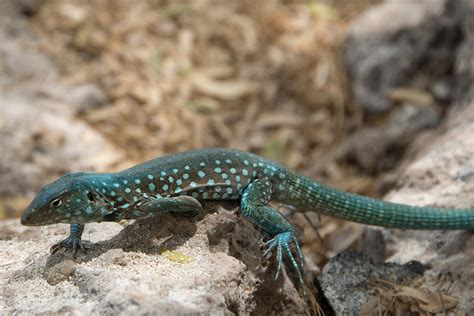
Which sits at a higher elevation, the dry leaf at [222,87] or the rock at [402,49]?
the rock at [402,49]

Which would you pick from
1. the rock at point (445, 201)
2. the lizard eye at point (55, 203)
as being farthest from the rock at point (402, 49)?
the lizard eye at point (55, 203)

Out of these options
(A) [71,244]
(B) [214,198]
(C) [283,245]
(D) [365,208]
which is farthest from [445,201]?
(A) [71,244]

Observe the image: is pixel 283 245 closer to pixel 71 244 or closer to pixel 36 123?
pixel 71 244

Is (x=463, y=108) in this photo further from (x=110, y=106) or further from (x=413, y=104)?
(x=110, y=106)

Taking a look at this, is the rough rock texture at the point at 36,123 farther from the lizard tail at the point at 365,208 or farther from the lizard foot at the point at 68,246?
the lizard tail at the point at 365,208

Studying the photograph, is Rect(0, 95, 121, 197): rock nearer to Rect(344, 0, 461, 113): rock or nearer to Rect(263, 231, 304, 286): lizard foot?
Rect(344, 0, 461, 113): rock

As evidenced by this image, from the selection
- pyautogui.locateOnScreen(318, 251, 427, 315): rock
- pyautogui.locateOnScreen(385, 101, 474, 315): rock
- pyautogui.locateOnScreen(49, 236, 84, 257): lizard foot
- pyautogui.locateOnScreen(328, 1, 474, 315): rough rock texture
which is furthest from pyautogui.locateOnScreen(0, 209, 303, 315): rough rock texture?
pyautogui.locateOnScreen(385, 101, 474, 315): rock

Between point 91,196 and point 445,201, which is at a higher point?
point 445,201
